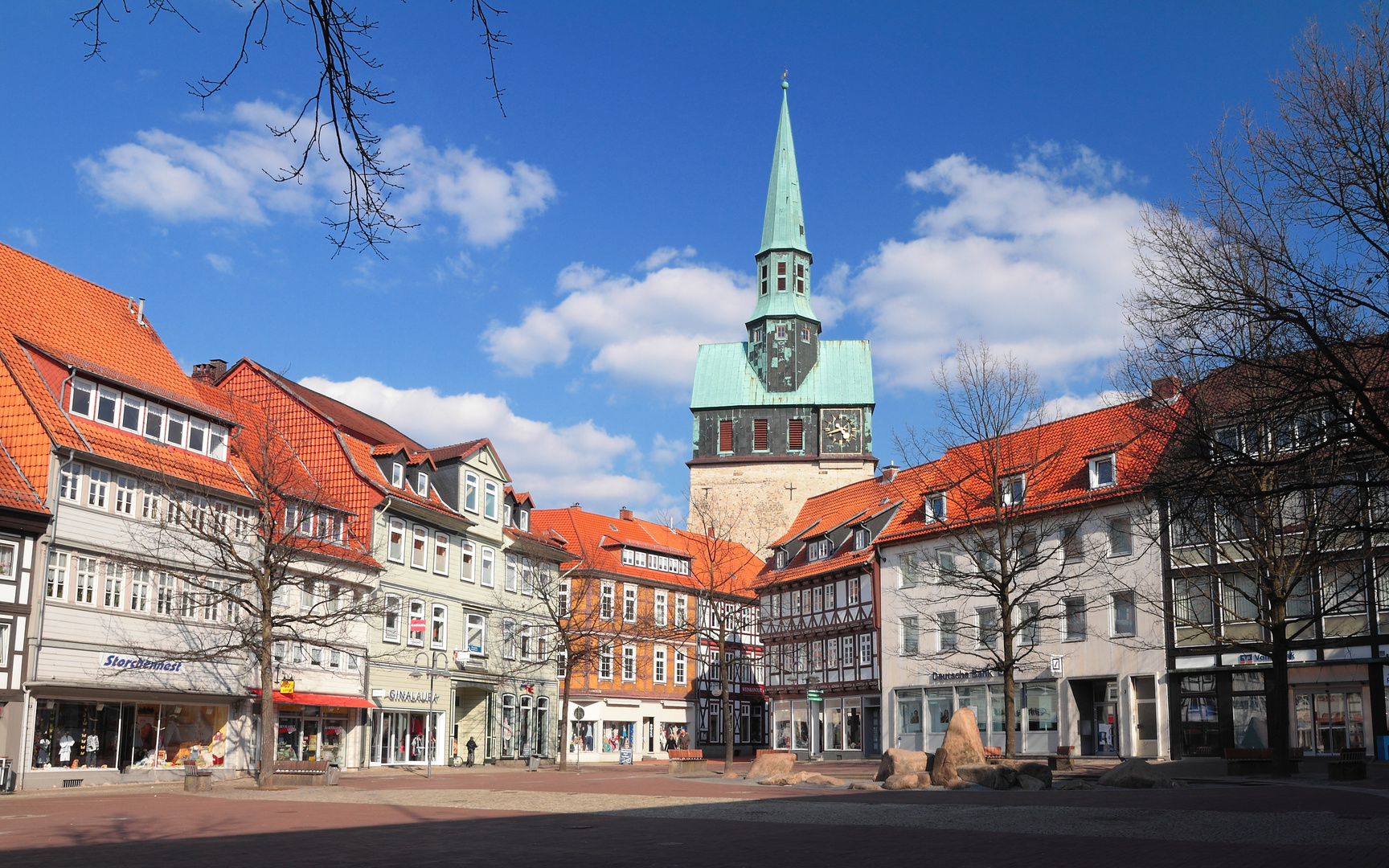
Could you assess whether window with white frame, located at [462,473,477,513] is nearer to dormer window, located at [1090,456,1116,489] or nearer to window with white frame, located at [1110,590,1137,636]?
dormer window, located at [1090,456,1116,489]

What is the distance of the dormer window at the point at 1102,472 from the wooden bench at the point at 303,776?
27759mm

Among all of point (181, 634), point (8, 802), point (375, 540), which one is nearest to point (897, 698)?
point (375, 540)

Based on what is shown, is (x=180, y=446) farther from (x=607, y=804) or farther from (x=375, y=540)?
(x=607, y=804)

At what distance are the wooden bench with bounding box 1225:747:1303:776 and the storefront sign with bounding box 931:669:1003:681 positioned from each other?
49.7 ft

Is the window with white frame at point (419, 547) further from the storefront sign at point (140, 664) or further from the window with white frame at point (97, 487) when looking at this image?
the window with white frame at point (97, 487)

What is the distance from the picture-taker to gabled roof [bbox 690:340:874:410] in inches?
3455

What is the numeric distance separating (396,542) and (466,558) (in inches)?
220

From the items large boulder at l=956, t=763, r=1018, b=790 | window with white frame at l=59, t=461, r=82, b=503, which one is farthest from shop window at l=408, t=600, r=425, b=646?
large boulder at l=956, t=763, r=1018, b=790

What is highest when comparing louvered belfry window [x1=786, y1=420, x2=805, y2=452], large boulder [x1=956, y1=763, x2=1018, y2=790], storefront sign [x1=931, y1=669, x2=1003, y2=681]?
louvered belfry window [x1=786, y1=420, x2=805, y2=452]

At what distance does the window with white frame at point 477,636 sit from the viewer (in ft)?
162

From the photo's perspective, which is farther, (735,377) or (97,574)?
(735,377)

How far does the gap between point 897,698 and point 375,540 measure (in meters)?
22.1

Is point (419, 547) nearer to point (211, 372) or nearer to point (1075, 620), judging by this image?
point (211, 372)

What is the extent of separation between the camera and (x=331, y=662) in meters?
40.8
